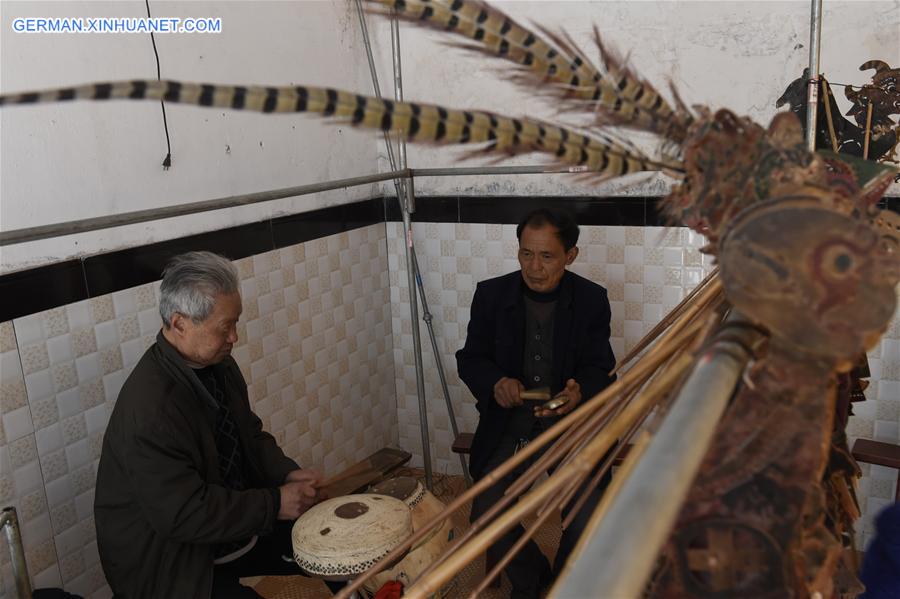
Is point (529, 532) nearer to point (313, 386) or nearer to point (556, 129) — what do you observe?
point (556, 129)

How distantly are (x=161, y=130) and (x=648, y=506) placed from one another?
7.54 feet

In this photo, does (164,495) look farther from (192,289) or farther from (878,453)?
(878,453)

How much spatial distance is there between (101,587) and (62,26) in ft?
5.38

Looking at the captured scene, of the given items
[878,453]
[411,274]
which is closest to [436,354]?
[411,274]

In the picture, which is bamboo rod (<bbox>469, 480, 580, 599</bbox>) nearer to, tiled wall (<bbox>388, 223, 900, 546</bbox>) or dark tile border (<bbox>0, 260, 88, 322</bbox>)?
dark tile border (<bbox>0, 260, 88, 322</bbox>)

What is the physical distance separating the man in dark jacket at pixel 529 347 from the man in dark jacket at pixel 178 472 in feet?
2.77

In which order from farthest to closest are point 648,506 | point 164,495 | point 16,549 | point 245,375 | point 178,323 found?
point 245,375
point 178,323
point 164,495
point 16,549
point 648,506

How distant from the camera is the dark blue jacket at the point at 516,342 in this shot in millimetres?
2715

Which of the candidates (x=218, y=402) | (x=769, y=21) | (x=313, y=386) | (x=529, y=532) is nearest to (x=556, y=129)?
(x=529, y=532)

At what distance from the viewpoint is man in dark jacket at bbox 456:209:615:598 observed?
8.59 feet

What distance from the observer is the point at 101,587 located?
2264mm

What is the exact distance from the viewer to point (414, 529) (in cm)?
205

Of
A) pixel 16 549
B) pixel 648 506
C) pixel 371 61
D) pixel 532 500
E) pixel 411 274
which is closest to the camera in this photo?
pixel 648 506

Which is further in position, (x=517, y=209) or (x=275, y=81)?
(x=517, y=209)
